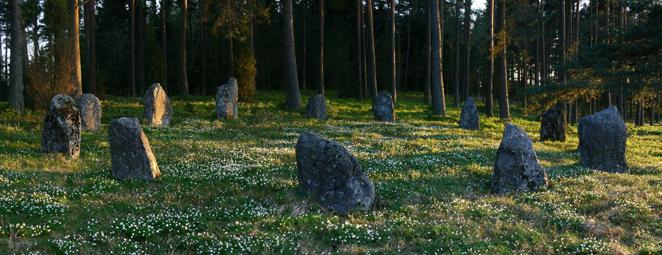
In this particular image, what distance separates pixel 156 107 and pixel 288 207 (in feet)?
53.5

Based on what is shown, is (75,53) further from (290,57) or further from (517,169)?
(517,169)

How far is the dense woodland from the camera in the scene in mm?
26109

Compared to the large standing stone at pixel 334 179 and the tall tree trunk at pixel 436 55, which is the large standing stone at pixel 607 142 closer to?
the large standing stone at pixel 334 179

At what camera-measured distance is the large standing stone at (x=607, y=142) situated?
1716 centimetres

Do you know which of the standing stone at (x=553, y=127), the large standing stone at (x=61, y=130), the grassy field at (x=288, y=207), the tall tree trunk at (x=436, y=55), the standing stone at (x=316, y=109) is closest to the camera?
the grassy field at (x=288, y=207)

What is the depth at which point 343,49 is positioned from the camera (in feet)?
199

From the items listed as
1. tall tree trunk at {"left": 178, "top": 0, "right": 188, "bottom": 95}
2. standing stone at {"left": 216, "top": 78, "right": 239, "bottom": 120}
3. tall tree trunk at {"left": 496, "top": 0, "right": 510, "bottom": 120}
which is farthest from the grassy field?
tall tree trunk at {"left": 178, "top": 0, "right": 188, "bottom": 95}

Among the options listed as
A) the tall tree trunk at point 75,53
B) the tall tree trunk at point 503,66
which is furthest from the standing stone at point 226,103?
the tall tree trunk at point 503,66

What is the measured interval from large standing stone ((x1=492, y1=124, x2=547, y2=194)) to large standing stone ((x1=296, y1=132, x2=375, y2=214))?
13.2ft

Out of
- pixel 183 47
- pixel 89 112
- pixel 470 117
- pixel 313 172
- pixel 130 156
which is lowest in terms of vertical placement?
pixel 313 172

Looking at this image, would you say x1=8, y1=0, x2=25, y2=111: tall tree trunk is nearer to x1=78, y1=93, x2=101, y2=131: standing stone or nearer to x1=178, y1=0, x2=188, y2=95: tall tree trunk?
x1=78, y1=93, x2=101, y2=131: standing stone

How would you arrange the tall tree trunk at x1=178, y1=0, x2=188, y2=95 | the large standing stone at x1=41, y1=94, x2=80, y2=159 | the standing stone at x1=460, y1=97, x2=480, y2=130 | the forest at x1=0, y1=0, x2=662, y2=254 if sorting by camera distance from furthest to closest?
the tall tree trunk at x1=178, y1=0, x2=188, y2=95 → the standing stone at x1=460, y1=97, x2=480, y2=130 → the large standing stone at x1=41, y1=94, x2=80, y2=159 → the forest at x1=0, y1=0, x2=662, y2=254

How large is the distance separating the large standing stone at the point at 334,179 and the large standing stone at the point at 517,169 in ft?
13.2

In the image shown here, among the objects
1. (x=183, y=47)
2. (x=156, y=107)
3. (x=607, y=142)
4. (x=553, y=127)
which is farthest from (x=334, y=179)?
(x=183, y=47)
